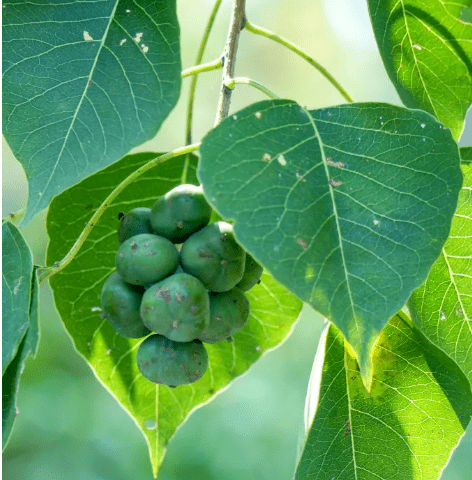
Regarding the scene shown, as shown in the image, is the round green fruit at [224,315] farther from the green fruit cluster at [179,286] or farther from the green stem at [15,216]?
the green stem at [15,216]

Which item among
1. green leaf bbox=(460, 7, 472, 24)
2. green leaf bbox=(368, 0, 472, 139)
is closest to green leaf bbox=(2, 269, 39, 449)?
green leaf bbox=(368, 0, 472, 139)

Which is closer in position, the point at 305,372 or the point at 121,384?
the point at 121,384

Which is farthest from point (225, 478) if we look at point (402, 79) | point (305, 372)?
point (402, 79)

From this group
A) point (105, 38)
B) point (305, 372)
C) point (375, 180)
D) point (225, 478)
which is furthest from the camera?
point (305, 372)

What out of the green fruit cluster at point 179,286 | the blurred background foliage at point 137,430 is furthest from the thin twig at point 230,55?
→ the blurred background foliage at point 137,430

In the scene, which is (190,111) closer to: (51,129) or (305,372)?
(51,129)

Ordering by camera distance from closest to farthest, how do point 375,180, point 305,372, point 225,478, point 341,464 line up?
point 375,180 < point 341,464 < point 225,478 < point 305,372

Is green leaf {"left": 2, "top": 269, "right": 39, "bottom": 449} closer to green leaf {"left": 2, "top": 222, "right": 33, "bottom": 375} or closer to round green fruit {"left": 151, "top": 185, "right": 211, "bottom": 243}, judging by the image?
green leaf {"left": 2, "top": 222, "right": 33, "bottom": 375}

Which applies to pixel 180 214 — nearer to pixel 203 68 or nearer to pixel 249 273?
pixel 249 273
